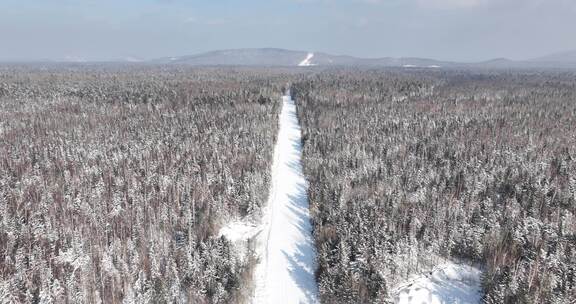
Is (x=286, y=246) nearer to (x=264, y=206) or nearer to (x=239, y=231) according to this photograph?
(x=239, y=231)

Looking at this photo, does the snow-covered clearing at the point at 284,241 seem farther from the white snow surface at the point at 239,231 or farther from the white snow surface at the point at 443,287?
the white snow surface at the point at 443,287

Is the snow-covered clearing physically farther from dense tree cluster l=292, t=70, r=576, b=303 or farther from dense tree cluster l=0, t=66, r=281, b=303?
dense tree cluster l=0, t=66, r=281, b=303

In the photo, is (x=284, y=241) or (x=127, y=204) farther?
(x=127, y=204)

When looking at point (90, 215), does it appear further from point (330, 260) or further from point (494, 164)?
point (494, 164)

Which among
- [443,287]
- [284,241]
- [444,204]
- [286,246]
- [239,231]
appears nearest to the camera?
[443,287]

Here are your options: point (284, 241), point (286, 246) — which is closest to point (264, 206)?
point (284, 241)

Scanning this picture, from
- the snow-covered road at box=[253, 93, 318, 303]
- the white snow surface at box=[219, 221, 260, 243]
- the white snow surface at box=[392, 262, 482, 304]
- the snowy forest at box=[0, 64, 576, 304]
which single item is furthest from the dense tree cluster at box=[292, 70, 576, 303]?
the white snow surface at box=[219, 221, 260, 243]

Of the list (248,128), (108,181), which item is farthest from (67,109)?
(108,181)
